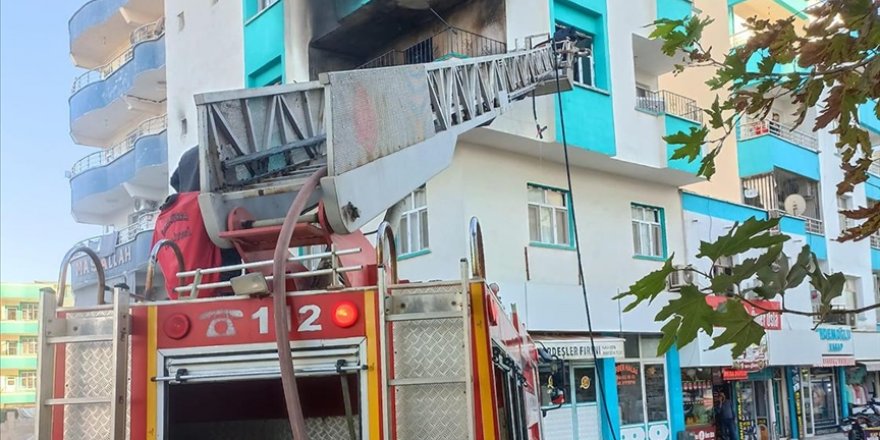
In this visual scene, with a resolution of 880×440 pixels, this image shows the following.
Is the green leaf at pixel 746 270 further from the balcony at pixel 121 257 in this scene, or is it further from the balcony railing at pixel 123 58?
the balcony railing at pixel 123 58

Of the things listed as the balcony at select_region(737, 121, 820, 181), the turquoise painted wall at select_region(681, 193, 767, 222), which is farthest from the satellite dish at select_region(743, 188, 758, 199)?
the turquoise painted wall at select_region(681, 193, 767, 222)

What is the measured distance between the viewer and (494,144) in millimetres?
15773

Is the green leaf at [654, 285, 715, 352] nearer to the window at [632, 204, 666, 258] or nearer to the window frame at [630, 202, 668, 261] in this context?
the window frame at [630, 202, 668, 261]

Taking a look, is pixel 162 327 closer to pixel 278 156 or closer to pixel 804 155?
pixel 278 156

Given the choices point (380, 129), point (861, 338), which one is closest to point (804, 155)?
point (861, 338)

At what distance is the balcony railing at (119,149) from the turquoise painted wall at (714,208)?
14.9 metres

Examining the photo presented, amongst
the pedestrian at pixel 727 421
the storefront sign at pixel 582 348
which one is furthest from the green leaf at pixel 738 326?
the pedestrian at pixel 727 421

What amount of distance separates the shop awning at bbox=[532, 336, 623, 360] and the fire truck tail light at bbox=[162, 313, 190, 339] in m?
11.3

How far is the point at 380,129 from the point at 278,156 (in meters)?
0.72

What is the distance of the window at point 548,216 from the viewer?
16641mm

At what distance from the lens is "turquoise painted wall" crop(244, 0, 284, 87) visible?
1675cm

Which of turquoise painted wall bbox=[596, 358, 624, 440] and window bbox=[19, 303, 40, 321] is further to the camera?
window bbox=[19, 303, 40, 321]

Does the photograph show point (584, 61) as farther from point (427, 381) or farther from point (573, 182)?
point (427, 381)

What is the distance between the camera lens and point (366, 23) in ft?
54.1
